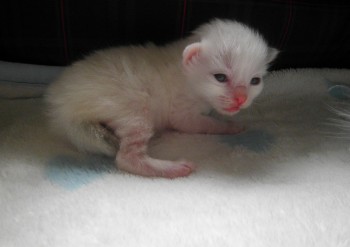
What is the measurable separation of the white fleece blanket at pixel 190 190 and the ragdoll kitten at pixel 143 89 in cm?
5

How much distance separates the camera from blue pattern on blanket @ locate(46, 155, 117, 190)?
860mm

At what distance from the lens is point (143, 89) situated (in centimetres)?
100

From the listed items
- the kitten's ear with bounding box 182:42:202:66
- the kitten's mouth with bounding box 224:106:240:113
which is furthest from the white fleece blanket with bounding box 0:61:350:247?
the kitten's ear with bounding box 182:42:202:66

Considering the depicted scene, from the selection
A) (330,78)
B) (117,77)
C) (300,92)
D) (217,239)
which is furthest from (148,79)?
(330,78)

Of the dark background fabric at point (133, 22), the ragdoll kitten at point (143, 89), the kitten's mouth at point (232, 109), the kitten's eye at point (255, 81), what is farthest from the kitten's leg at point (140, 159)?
the dark background fabric at point (133, 22)

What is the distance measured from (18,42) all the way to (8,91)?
163 mm

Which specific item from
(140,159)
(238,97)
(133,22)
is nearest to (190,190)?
(140,159)

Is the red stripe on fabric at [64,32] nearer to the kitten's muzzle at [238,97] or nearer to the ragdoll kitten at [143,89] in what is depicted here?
the ragdoll kitten at [143,89]

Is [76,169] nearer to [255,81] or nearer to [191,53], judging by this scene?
[191,53]

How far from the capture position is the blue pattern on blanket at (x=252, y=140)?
1.04 meters

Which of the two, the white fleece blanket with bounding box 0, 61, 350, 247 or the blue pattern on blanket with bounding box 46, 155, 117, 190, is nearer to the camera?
the white fleece blanket with bounding box 0, 61, 350, 247

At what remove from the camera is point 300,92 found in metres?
1.32

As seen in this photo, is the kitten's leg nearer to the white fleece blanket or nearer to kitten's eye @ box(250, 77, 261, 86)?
the white fleece blanket

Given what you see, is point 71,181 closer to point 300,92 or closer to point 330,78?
point 300,92
